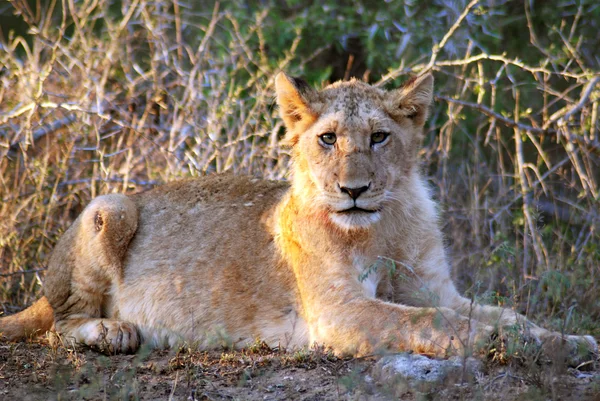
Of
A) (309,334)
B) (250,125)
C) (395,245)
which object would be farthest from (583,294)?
(250,125)

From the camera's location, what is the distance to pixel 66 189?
7.81m

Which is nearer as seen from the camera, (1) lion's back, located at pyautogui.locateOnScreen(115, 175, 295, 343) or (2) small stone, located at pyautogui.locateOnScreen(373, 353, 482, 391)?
(2) small stone, located at pyautogui.locateOnScreen(373, 353, 482, 391)

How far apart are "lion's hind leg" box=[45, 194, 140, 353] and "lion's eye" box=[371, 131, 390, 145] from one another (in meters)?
1.98

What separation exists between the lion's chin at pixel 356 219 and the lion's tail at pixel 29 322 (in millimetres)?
2351

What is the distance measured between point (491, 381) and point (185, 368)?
168 centimetres

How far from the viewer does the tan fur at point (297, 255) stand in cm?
479

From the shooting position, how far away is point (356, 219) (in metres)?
4.88

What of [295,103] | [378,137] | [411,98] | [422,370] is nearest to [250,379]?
[422,370]

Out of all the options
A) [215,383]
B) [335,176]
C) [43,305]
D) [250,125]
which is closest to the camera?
[215,383]

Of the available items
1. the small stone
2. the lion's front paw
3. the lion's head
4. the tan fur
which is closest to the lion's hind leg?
the tan fur

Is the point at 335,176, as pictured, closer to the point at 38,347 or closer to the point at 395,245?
the point at 395,245

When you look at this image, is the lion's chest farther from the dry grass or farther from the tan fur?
the dry grass

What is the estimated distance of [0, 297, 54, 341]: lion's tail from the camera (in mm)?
5703

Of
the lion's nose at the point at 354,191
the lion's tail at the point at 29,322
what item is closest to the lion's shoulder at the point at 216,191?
the lion's tail at the point at 29,322
